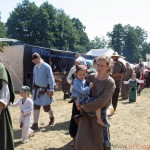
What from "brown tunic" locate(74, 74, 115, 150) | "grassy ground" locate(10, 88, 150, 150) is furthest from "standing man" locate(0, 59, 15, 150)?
"grassy ground" locate(10, 88, 150, 150)

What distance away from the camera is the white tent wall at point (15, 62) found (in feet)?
54.0

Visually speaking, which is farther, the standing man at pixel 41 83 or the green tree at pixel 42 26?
the green tree at pixel 42 26

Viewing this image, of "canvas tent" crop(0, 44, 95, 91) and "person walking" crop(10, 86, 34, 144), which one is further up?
"canvas tent" crop(0, 44, 95, 91)

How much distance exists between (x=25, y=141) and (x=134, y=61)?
3256 inches

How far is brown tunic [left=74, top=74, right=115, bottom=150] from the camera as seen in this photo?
3.79 metres

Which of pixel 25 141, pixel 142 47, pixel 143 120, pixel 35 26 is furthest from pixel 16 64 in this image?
pixel 142 47

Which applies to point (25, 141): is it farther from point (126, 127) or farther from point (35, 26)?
point (35, 26)

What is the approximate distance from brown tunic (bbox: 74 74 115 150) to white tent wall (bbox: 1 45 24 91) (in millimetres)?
12810

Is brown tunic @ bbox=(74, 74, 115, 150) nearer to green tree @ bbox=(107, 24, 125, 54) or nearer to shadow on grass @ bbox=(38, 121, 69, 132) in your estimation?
shadow on grass @ bbox=(38, 121, 69, 132)

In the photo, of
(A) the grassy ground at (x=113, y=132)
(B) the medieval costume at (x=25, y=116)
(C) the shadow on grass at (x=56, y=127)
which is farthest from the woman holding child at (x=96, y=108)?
(C) the shadow on grass at (x=56, y=127)

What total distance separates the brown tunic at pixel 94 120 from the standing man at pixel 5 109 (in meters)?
0.84

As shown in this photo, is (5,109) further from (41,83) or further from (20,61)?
(20,61)

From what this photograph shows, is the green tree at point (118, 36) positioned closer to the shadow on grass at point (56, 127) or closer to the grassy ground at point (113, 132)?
the grassy ground at point (113, 132)

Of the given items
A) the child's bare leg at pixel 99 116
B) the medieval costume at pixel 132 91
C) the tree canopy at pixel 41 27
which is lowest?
the medieval costume at pixel 132 91
